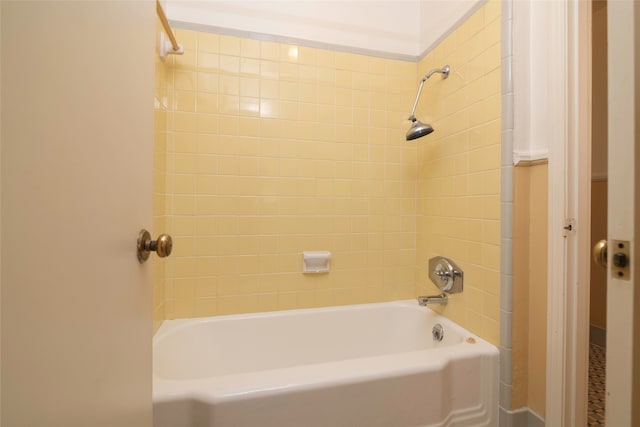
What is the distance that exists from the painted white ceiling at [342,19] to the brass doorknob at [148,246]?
1301 mm

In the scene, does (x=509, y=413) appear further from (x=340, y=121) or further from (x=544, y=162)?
(x=340, y=121)

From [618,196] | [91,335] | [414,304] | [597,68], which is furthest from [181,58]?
[597,68]

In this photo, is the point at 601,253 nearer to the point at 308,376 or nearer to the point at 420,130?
the point at 308,376

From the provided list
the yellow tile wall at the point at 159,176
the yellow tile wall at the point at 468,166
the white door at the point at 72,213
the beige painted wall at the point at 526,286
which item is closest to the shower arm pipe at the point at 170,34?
the yellow tile wall at the point at 159,176

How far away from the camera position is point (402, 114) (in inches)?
63.2

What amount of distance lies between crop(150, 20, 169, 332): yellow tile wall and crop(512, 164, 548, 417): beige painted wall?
149 centimetres

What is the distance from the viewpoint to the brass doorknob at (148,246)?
52 centimetres

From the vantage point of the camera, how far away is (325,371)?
87 centimetres

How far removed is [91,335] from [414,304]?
1534 mm

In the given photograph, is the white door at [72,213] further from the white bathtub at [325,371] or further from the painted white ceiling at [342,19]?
the painted white ceiling at [342,19]

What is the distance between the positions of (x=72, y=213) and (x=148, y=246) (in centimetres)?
22

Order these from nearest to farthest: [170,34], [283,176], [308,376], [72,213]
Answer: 1. [72,213]
2. [308,376]
3. [170,34]
4. [283,176]

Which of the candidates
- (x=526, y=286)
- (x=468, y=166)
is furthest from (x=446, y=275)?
(x=468, y=166)

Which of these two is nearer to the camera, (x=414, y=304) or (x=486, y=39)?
(x=486, y=39)
